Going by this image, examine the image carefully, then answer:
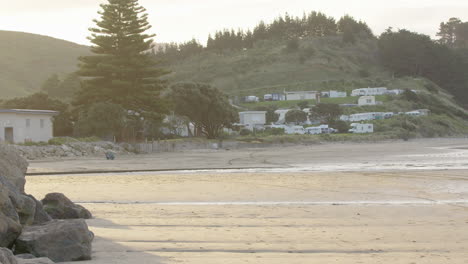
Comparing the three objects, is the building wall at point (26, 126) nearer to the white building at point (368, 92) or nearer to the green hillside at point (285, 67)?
the green hillside at point (285, 67)

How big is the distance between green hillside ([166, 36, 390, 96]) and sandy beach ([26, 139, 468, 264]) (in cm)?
7182

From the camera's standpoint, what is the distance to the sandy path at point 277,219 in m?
6.45

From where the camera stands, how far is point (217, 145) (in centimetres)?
3981

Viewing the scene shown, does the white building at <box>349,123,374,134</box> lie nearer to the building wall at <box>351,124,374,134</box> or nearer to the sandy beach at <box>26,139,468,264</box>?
the building wall at <box>351,124,374,134</box>

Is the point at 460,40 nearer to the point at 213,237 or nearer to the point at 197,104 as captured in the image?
the point at 197,104

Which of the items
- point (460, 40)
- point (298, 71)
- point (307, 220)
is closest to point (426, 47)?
point (298, 71)

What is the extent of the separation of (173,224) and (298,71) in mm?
97507

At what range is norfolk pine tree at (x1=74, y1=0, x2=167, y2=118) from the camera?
3831 cm

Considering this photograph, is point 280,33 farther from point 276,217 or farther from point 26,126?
point 276,217

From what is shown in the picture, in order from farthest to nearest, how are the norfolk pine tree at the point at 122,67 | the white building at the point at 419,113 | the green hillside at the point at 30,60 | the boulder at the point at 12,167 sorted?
1. the green hillside at the point at 30,60
2. the white building at the point at 419,113
3. the norfolk pine tree at the point at 122,67
4. the boulder at the point at 12,167

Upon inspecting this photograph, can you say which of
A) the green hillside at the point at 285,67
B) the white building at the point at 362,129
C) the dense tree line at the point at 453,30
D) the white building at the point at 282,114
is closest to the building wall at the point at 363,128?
the white building at the point at 362,129

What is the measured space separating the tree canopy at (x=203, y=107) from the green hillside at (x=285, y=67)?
40.4m

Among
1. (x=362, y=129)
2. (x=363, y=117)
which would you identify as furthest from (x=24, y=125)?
(x=363, y=117)

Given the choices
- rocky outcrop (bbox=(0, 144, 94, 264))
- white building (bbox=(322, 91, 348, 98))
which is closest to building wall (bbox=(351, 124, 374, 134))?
white building (bbox=(322, 91, 348, 98))
